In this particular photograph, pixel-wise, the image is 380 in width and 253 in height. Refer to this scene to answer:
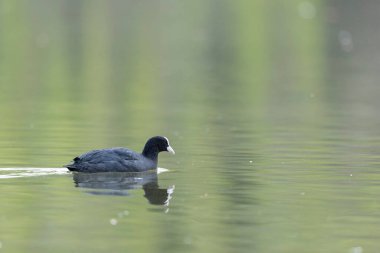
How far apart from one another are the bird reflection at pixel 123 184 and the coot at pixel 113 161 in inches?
4.0

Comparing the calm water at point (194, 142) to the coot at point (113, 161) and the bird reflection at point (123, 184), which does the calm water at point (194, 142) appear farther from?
the coot at point (113, 161)

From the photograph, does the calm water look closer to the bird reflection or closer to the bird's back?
the bird reflection

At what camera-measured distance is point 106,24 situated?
71.1 meters

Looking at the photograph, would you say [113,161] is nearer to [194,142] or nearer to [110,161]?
[110,161]

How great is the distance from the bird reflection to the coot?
0.10 metres

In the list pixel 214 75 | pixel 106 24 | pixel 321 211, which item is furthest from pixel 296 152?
Result: pixel 106 24

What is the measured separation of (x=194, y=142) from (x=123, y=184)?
5.42 metres

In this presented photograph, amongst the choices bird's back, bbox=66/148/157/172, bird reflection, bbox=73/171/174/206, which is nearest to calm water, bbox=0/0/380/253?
bird reflection, bbox=73/171/174/206

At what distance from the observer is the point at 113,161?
19.4 meters

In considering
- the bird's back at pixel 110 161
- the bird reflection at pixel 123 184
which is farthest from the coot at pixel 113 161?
the bird reflection at pixel 123 184

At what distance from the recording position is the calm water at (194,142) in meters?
14.8

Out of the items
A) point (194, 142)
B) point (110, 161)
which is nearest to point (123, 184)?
point (110, 161)

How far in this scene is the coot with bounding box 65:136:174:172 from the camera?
19.0 meters

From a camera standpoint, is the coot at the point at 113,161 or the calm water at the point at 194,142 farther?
the coot at the point at 113,161
